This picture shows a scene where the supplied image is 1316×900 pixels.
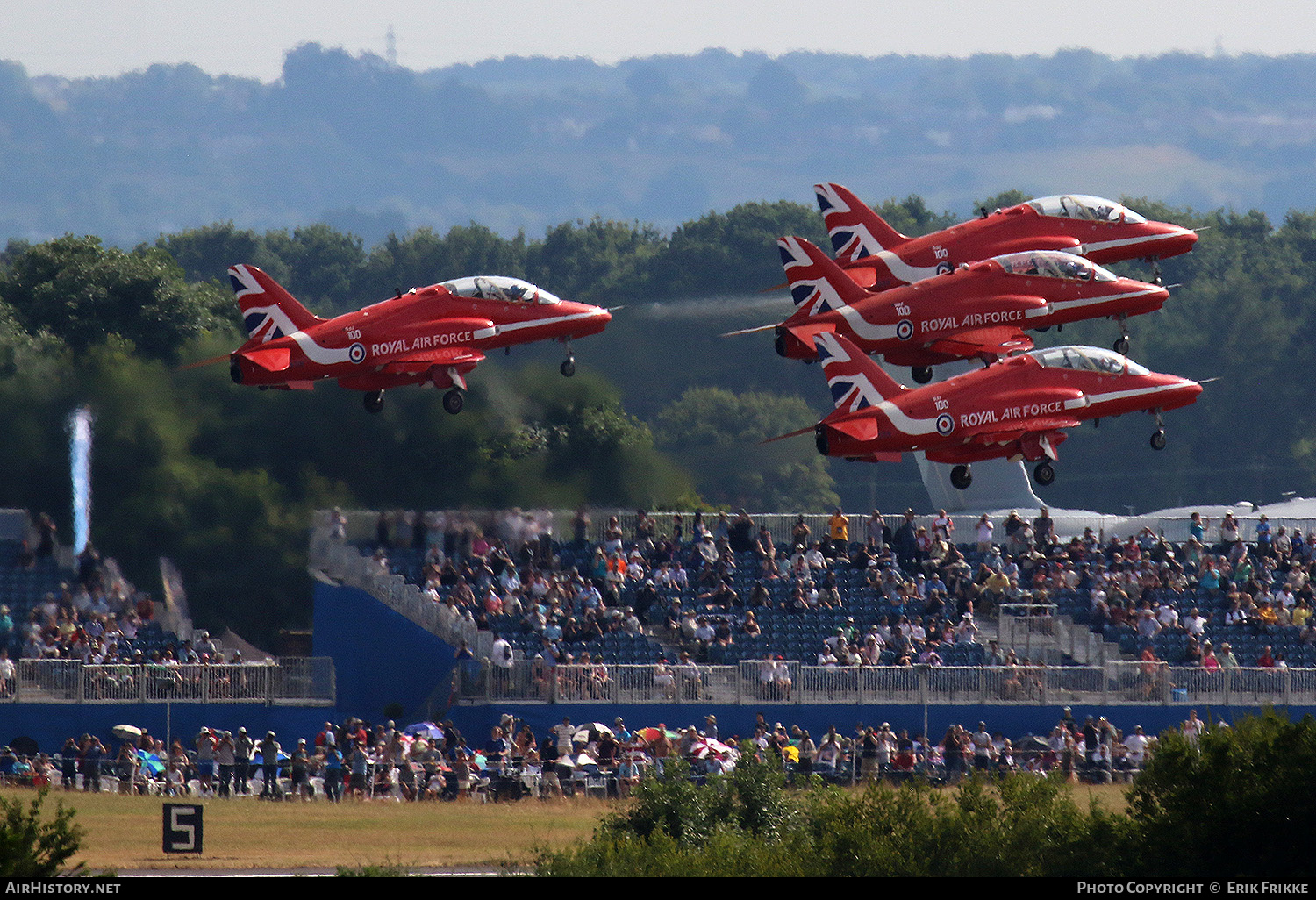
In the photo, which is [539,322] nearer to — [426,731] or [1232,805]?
[426,731]

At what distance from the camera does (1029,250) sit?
177ft

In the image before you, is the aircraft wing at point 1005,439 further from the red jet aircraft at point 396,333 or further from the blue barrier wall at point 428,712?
the red jet aircraft at point 396,333

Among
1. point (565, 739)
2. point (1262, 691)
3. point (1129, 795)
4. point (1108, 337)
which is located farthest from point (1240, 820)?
point (1108, 337)

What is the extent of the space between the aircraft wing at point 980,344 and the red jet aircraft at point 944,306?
20 mm

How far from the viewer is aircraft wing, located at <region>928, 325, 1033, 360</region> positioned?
51.2 metres

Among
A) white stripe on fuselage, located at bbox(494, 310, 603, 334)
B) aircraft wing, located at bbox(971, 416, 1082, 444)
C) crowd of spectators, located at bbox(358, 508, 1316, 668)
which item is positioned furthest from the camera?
crowd of spectators, located at bbox(358, 508, 1316, 668)

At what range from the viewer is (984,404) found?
4969 centimetres

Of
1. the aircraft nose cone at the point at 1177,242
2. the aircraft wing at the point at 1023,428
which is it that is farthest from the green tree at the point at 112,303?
the aircraft nose cone at the point at 1177,242

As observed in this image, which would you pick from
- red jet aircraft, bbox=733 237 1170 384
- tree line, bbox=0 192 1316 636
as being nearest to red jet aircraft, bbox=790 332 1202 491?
red jet aircraft, bbox=733 237 1170 384

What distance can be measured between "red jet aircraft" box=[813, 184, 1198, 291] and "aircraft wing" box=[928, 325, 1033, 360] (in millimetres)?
2629

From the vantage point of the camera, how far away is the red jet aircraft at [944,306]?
50719 mm

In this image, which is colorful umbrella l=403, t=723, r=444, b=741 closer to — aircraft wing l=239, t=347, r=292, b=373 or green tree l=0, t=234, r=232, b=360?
aircraft wing l=239, t=347, r=292, b=373

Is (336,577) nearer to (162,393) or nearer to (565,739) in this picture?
(162,393)

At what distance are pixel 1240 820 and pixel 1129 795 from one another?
2360mm
